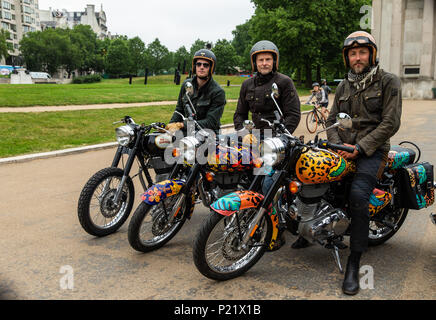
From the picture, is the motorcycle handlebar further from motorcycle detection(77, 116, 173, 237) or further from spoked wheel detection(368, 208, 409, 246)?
motorcycle detection(77, 116, 173, 237)

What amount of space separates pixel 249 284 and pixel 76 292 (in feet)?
4.67

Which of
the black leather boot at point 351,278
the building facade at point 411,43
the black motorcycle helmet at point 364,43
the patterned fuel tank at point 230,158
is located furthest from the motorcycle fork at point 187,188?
the building facade at point 411,43

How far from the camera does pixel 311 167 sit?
3529mm

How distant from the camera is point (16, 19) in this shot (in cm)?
10662

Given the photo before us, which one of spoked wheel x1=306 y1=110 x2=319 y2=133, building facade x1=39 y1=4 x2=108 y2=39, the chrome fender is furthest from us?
building facade x1=39 y1=4 x2=108 y2=39

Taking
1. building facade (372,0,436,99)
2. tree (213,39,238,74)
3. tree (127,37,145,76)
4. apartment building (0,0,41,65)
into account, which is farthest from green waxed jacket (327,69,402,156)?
apartment building (0,0,41,65)

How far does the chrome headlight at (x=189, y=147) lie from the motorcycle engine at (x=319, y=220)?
102 cm

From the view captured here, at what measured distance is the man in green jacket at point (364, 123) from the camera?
359cm

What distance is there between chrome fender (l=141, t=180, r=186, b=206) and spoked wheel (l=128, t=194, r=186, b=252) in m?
0.06

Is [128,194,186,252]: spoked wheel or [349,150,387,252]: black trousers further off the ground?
[349,150,387,252]: black trousers

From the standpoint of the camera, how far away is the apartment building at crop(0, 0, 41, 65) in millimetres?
99625

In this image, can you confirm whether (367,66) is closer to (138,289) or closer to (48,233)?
(138,289)
